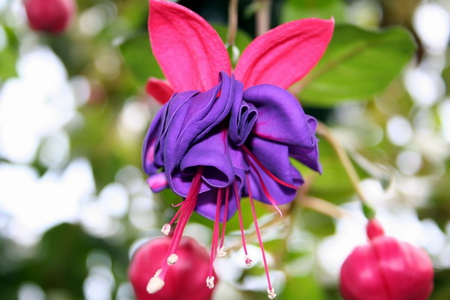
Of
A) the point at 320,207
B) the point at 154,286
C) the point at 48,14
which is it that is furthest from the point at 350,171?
the point at 48,14

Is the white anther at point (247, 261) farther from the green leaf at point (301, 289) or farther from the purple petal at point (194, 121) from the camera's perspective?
the green leaf at point (301, 289)

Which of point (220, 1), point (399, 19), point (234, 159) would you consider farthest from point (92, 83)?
point (234, 159)

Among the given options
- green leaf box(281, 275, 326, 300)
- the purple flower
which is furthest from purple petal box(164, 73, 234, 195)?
green leaf box(281, 275, 326, 300)

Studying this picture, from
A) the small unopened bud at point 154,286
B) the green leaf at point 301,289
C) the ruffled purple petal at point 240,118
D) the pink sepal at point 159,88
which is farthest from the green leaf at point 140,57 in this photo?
the green leaf at point 301,289

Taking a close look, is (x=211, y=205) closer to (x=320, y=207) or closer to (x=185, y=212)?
(x=185, y=212)

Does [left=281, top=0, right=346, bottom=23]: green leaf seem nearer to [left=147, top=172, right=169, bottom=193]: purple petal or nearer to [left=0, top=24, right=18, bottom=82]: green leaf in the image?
[left=147, top=172, right=169, bottom=193]: purple petal

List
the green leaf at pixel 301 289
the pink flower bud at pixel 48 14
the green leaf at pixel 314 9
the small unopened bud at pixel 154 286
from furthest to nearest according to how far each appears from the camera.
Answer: the pink flower bud at pixel 48 14 < the green leaf at pixel 301 289 < the green leaf at pixel 314 9 < the small unopened bud at pixel 154 286

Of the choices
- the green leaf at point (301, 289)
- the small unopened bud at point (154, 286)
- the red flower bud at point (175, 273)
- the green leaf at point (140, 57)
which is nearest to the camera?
the small unopened bud at point (154, 286)
